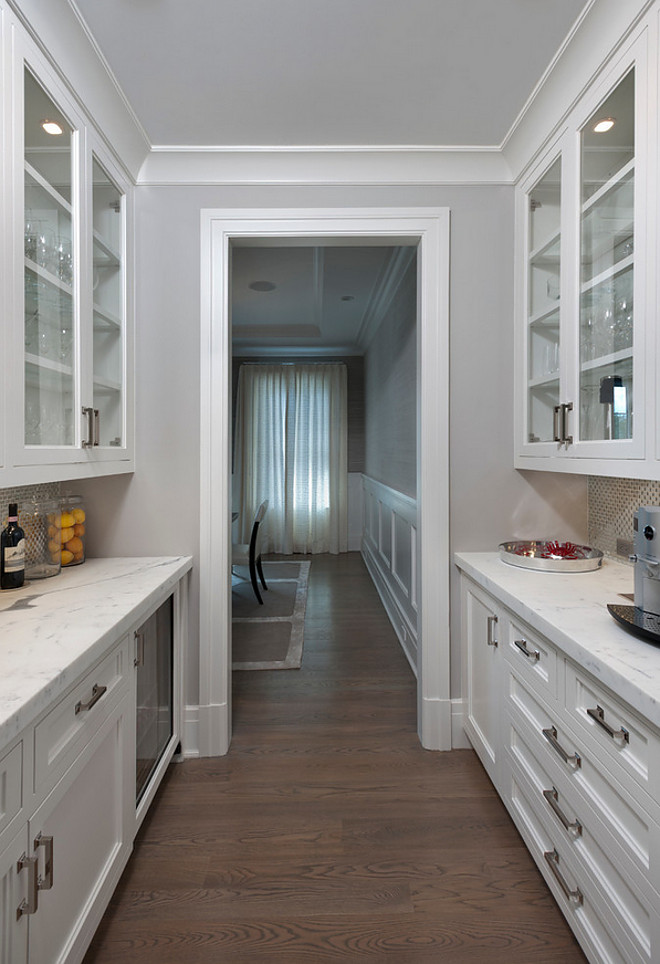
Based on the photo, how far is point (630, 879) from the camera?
3.38 ft

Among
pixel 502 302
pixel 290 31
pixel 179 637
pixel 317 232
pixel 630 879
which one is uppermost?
pixel 290 31

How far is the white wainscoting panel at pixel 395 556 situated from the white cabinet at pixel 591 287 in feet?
4.51

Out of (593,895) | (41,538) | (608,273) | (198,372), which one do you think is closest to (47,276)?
(198,372)

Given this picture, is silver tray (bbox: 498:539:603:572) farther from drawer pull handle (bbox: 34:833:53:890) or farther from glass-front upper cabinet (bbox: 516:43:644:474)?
drawer pull handle (bbox: 34:833:53:890)

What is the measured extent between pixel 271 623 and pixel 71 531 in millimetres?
2210

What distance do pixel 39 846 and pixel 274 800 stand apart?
3.73 feet

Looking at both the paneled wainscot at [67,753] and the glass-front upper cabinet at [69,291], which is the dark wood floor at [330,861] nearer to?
the paneled wainscot at [67,753]

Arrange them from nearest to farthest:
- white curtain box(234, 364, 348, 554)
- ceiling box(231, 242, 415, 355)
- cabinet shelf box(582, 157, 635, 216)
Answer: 1. cabinet shelf box(582, 157, 635, 216)
2. ceiling box(231, 242, 415, 355)
3. white curtain box(234, 364, 348, 554)

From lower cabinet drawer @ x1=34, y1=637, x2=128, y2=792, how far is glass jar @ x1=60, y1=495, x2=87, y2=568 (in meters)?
0.74

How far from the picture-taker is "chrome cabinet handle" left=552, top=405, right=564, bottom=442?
1.85 metres

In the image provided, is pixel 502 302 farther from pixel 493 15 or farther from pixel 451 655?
pixel 451 655

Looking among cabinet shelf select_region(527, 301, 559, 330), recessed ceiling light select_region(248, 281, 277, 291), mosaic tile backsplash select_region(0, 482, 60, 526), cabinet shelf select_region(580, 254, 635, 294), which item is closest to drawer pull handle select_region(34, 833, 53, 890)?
mosaic tile backsplash select_region(0, 482, 60, 526)

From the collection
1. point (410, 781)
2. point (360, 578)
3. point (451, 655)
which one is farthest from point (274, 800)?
point (360, 578)

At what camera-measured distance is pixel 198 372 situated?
2246mm
